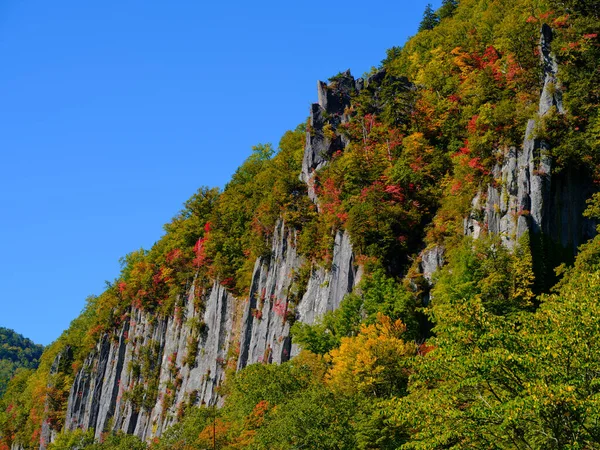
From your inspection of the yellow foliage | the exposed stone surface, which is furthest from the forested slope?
the exposed stone surface

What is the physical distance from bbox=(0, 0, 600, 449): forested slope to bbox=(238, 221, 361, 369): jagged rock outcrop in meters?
0.21

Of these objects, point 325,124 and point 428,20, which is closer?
point 325,124

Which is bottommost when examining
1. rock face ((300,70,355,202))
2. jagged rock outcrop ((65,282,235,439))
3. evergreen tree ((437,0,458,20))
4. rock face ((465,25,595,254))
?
jagged rock outcrop ((65,282,235,439))

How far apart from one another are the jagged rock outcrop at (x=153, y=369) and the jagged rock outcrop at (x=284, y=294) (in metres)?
5.50

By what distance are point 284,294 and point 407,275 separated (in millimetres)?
14269

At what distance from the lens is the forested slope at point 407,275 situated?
20234 mm

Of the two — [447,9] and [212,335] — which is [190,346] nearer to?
[212,335]

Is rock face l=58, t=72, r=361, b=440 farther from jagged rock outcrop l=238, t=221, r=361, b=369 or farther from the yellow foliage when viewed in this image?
the yellow foliage

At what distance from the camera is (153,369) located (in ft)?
262

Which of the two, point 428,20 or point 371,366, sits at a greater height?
point 428,20

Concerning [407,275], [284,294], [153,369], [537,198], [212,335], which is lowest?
[153,369]

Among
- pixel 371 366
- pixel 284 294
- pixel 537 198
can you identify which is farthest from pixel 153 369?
pixel 537 198

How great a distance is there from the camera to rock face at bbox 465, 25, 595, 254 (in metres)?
41.0

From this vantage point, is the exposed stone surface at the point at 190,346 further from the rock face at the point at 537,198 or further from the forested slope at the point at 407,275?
the rock face at the point at 537,198
